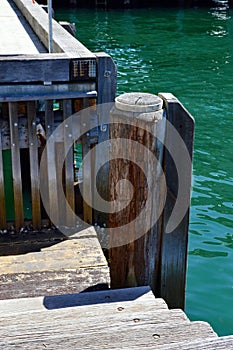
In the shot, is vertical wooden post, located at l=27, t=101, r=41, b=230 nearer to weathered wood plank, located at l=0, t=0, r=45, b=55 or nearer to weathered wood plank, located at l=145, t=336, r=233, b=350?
weathered wood plank, located at l=0, t=0, r=45, b=55

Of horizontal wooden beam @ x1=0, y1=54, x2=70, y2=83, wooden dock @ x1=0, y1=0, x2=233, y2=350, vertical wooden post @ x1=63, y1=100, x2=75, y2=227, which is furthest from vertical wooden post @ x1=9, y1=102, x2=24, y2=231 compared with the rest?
vertical wooden post @ x1=63, y1=100, x2=75, y2=227

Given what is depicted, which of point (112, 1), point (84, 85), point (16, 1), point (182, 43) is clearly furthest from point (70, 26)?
point (112, 1)

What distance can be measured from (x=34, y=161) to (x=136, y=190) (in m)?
1.53

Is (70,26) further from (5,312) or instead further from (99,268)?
(5,312)

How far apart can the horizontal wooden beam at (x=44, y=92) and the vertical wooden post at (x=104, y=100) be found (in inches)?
3.5

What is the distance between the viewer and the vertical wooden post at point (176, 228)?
304 cm

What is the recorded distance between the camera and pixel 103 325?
98.6 inches

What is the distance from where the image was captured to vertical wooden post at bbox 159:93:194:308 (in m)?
3.04

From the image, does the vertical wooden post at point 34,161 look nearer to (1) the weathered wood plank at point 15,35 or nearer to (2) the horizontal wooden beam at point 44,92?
(2) the horizontal wooden beam at point 44,92

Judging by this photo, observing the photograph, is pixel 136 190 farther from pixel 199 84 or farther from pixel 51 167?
pixel 199 84

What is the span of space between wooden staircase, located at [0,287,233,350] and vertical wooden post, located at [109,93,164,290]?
21 cm

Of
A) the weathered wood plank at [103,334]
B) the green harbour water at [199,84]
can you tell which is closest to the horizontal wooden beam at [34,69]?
the weathered wood plank at [103,334]

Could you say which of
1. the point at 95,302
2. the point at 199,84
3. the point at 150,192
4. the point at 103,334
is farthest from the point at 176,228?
the point at 199,84

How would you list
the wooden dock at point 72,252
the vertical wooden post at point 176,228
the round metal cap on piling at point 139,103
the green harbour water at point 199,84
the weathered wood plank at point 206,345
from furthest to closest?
the green harbour water at point 199,84, the vertical wooden post at point 176,228, the round metal cap on piling at point 139,103, the wooden dock at point 72,252, the weathered wood plank at point 206,345
